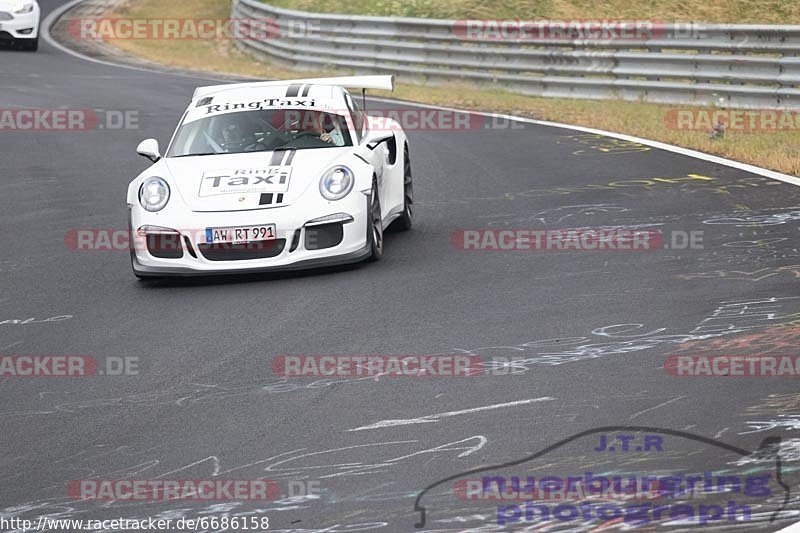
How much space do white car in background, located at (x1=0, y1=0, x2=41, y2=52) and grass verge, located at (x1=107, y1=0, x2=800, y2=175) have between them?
8.79 ft

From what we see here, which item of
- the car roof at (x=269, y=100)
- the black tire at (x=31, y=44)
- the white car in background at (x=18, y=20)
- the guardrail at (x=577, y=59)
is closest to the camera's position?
the car roof at (x=269, y=100)

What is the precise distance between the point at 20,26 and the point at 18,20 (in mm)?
127

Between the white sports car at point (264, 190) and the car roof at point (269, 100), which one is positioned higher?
the car roof at point (269, 100)

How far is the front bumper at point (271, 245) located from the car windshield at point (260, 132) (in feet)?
3.31

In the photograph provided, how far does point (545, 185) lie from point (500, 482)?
7.78 m

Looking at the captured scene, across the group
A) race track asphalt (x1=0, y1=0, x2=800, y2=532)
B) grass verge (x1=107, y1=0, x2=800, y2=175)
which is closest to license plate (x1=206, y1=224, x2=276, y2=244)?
race track asphalt (x1=0, y1=0, x2=800, y2=532)

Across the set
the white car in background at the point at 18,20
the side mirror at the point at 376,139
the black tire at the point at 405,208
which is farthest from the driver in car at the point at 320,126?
the white car in background at the point at 18,20

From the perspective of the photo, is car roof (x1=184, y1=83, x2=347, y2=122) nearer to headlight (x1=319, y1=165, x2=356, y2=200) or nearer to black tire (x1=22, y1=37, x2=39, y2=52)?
headlight (x1=319, y1=165, x2=356, y2=200)

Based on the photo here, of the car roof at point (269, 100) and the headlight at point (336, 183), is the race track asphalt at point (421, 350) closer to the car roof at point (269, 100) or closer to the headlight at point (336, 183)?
the headlight at point (336, 183)

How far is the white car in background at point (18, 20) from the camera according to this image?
26891mm

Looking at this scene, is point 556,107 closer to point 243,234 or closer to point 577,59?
point 577,59

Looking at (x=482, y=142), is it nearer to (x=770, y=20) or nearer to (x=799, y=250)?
(x=799, y=250)

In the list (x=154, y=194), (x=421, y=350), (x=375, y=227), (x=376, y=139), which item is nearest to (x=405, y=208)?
(x=376, y=139)

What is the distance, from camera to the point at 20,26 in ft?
89.2
